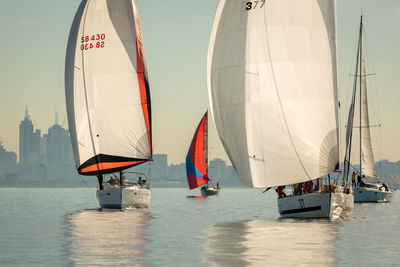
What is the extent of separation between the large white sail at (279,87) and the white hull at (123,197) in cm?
1326

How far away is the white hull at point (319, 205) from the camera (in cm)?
3684

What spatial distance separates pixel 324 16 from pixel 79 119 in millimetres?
21528

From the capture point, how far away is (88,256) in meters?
22.9

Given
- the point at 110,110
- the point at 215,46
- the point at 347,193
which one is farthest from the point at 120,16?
the point at 347,193

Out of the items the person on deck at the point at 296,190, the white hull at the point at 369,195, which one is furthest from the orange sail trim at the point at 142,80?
the white hull at the point at 369,195

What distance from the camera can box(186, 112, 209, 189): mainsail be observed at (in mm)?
88312

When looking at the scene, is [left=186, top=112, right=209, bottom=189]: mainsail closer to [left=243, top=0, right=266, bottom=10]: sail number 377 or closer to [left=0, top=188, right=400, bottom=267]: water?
[left=0, top=188, right=400, bottom=267]: water

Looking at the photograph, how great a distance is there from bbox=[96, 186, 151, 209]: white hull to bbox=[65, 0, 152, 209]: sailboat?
2.8 inches

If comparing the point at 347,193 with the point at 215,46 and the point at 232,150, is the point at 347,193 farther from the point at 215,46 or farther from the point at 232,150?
the point at 215,46

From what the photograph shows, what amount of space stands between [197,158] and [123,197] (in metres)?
40.4

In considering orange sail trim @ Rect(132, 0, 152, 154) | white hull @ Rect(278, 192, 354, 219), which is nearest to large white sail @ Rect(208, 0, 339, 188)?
white hull @ Rect(278, 192, 354, 219)

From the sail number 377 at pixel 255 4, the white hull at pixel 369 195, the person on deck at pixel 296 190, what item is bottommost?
the white hull at pixel 369 195

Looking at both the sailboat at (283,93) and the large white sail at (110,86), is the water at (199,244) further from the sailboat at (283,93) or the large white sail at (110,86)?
the large white sail at (110,86)

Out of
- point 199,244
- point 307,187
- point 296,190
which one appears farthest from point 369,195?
point 199,244
